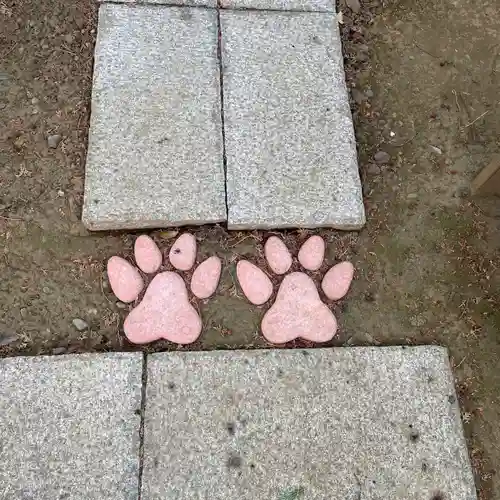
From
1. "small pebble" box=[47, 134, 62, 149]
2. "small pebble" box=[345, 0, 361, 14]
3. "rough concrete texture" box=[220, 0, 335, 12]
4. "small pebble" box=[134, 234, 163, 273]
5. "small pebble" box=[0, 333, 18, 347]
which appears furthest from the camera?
"small pebble" box=[345, 0, 361, 14]

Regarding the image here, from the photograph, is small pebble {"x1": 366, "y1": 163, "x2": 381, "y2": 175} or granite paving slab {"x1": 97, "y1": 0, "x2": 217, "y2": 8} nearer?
small pebble {"x1": 366, "y1": 163, "x2": 381, "y2": 175}

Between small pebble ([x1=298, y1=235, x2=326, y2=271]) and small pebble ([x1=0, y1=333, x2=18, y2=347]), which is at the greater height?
small pebble ([x1=298, y1=235, x2=326, y2=271])

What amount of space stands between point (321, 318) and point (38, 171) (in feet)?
3.31

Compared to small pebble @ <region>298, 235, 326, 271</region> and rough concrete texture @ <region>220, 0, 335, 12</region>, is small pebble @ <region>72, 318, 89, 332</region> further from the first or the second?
rough concrete texture @ <region>220, 0, 335, 12</region>

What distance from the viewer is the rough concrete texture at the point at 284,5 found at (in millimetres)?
2223

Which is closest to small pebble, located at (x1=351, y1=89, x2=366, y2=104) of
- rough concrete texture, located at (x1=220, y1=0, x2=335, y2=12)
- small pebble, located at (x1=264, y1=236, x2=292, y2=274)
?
rough concrete texture, located at (x1=220, y1=0, x2=335, y2=12)

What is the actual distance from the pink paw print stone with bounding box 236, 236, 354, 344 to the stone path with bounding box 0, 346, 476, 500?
0.26 feet

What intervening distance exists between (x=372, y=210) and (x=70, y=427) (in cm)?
114

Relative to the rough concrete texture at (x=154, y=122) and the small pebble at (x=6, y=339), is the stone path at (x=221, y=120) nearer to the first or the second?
the rough concrete texture at (x=154, y=122)

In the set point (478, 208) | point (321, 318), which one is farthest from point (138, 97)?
point (478, 208)

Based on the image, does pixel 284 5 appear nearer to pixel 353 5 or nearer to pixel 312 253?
pixel 353 5

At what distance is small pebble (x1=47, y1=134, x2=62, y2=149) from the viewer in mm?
1975

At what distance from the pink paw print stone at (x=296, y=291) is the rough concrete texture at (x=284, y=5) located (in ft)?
3.00

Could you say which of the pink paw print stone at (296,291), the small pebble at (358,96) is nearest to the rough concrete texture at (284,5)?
the small pebble at (358,96)
